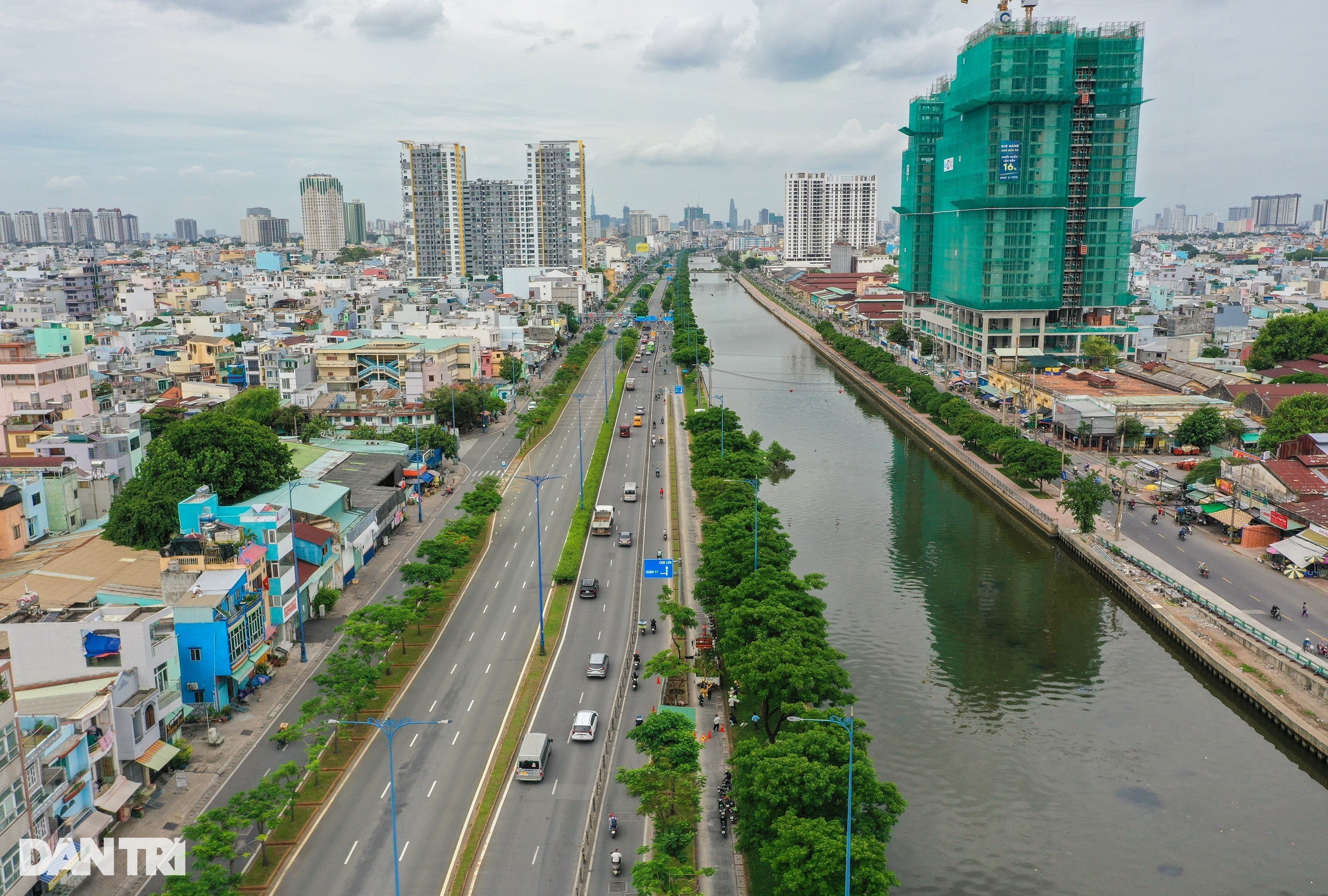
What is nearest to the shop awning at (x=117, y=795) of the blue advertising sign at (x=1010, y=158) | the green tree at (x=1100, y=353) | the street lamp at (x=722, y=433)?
the street lamp at (x=722, y=433)

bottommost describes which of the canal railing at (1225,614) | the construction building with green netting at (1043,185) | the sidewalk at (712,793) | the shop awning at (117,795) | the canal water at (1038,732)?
the canal water at (1038,732)

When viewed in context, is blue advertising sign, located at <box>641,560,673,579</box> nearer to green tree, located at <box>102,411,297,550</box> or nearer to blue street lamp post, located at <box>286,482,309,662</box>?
blue street lamp post, located at <box>286,482,309,662</box>

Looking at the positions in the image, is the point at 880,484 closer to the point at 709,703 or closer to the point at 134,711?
the point at 709,703

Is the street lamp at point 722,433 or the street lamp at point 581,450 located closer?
the street lamp at point 581,450

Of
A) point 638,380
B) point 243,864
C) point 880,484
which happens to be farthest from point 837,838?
point 638,380

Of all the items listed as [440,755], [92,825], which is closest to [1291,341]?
[440,755]

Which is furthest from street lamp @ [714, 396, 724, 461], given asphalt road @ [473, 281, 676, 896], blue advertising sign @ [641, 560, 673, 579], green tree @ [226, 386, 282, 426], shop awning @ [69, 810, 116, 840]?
shop awning @ [69, 810, 116, 840]

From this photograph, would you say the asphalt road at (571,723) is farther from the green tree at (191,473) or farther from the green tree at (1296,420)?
the green tree at (1296,420)
